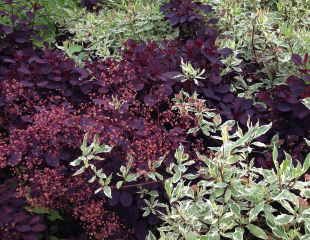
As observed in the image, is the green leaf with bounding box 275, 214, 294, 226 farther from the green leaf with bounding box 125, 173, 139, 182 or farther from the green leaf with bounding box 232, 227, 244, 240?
the green leaf with bounding box 125, 173, 139, 182

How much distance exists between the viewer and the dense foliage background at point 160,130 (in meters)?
1.97

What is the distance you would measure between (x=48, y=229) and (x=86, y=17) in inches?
64.8

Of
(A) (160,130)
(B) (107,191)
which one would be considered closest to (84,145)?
(B) (107,191)

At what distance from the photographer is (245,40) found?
3.10 meters

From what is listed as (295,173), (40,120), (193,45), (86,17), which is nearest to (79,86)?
(40,120)

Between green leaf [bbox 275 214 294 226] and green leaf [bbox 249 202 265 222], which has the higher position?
green leaf [bbox 275 214 294 226]

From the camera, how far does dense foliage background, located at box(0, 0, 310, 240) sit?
1967 mm

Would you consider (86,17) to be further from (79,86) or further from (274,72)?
(274,72)

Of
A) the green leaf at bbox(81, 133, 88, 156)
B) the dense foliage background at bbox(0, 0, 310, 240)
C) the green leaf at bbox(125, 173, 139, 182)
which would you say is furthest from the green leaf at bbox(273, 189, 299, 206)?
the green leaf at bbox(81, 133, 88, 156)

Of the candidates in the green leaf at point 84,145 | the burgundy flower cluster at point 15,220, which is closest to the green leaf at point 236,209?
the green leaf at point 84,145

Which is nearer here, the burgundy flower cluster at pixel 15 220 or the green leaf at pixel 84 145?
the green leaf at pixel 84 145

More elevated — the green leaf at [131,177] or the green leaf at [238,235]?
the green leaf at [238,235]

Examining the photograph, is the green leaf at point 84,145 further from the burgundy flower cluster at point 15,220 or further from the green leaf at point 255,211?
the green leaf at point 255,211

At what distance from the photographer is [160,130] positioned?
2.47m
